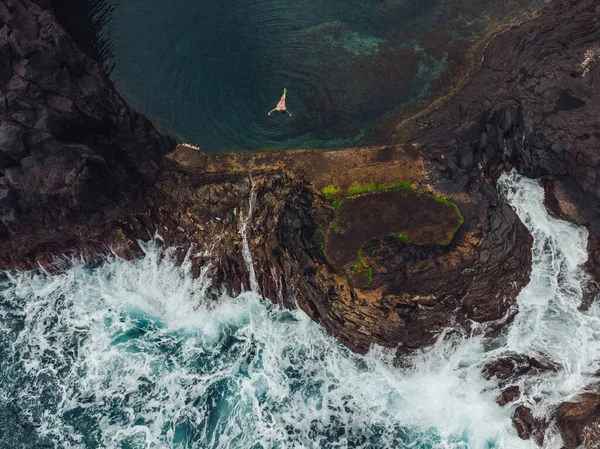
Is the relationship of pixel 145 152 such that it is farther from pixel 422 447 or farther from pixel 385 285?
pixel 422 447

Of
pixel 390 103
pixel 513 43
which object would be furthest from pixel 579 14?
pixel 390 103

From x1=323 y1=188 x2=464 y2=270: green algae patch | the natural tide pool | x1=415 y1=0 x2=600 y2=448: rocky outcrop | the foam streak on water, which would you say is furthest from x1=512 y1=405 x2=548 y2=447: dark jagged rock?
the natural tide pool

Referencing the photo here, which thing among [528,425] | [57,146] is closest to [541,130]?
[528,425]

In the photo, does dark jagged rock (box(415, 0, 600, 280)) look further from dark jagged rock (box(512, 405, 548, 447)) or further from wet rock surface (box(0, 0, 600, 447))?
dark jagged rock (box(512, 405, 548, 447))

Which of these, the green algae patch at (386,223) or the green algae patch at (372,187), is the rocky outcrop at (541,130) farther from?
the green algae patch at (372,187)

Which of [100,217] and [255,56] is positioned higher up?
[255,56]

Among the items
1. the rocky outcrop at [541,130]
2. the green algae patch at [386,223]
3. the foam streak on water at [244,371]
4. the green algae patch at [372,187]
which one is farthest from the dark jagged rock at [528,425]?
the green algae patch at [372,187]
